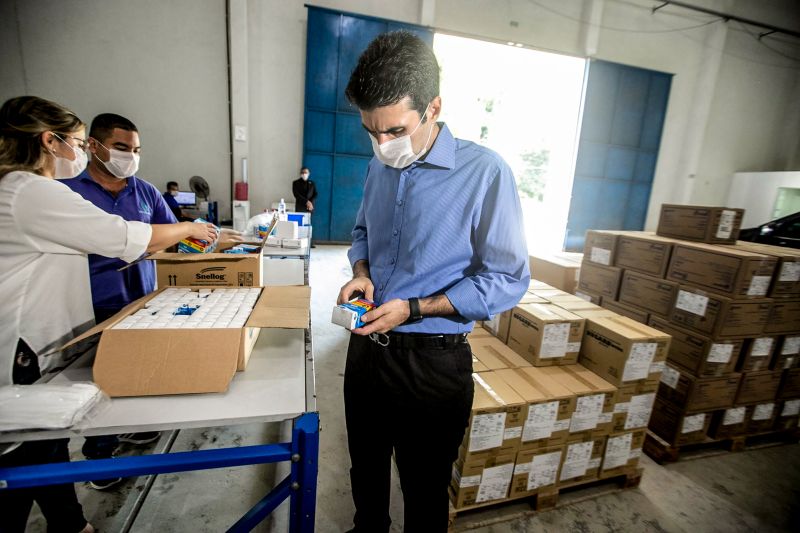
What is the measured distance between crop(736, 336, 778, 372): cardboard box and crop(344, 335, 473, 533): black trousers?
2128 millimetres

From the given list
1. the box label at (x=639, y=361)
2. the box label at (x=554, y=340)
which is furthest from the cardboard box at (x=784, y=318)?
the box label at (x=554, y=340)

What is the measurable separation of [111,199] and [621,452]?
2.85 meters

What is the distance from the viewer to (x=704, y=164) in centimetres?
832

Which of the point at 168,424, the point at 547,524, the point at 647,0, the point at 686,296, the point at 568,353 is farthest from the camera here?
the point at 647,0

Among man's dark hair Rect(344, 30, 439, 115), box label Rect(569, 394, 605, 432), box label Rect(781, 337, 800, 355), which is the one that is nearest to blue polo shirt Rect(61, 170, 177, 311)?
man's dark hair Rect(344, 30, 439, 115)

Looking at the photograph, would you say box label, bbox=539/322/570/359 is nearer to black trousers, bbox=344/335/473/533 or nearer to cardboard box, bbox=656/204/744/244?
black trousers, bbox=344/335/473/533

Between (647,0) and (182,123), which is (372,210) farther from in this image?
(647,0)

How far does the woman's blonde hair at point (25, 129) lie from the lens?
1088mm

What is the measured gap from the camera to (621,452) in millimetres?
1880

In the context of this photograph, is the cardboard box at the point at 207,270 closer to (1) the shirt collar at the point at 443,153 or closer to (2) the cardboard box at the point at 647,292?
(1) the shirt collar at the point at 443,153

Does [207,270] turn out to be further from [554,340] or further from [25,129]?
[554,340]

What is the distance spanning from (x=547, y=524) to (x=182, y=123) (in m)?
7.24

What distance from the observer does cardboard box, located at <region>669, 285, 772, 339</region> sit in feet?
6.58

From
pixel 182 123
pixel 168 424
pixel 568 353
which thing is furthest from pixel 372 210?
pixel 182 123
